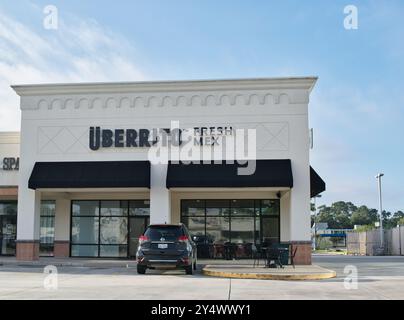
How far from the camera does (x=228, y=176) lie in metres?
23.8

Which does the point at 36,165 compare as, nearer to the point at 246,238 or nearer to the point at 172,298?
the point at 246,238

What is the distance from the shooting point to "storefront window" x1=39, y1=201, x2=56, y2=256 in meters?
28.2

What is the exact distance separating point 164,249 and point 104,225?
1034 centimetres

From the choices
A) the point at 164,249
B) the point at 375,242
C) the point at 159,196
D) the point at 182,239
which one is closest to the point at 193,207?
the point at 159,196

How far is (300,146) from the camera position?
24312 mm

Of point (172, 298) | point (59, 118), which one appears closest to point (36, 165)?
point (59, 118)

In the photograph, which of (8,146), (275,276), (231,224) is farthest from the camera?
(8,146)

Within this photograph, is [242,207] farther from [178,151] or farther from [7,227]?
[7,227]

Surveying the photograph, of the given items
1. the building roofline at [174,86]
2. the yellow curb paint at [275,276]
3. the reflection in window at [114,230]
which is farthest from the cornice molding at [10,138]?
the yellow curb paint at [275,276]

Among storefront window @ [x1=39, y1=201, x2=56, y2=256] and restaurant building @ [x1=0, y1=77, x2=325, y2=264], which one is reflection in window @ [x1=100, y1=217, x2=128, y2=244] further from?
restaurant building @ [x1=0, y1=77, x2=325, y2=264]

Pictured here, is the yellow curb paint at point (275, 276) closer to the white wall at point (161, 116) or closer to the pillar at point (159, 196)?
the white wall at point (161, 116)

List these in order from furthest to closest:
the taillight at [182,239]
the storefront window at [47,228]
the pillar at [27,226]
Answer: the storefront window at [47,228] < the pillar at [27,226] < the taillight at [182,239]

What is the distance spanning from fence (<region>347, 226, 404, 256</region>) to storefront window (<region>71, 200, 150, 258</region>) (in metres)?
23.0

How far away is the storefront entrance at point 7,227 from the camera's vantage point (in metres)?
29.5
